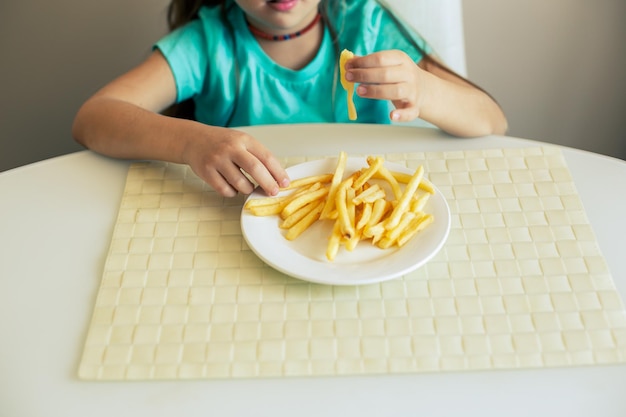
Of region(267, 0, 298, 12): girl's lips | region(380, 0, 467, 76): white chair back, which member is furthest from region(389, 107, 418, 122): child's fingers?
A: region(380, 0, 467, 76): white chair back

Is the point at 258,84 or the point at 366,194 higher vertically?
the point at 366,194

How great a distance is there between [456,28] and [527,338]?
0.93 m

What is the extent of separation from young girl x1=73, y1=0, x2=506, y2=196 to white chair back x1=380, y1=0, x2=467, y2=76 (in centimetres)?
2

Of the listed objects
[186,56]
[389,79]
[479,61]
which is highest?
[389,79]

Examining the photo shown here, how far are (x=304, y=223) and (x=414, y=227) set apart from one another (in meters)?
0.15

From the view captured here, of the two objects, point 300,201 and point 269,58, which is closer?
point 300,201

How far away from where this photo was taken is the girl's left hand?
3.53 feet

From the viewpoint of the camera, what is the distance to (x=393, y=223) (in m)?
0.91

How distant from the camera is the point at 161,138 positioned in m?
1.13

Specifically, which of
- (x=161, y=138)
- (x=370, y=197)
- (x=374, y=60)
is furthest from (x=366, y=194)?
(x=161, y=138)

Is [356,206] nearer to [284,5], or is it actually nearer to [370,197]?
[370,197]

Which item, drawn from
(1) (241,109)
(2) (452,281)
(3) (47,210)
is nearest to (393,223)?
(2) (452,281)

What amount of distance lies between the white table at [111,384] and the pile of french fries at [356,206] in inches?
8.1

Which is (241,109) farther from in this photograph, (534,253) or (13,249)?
(534,253)
